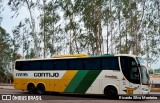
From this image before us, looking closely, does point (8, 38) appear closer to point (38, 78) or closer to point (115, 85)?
point (38, 78)

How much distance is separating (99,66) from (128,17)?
70.7 feet

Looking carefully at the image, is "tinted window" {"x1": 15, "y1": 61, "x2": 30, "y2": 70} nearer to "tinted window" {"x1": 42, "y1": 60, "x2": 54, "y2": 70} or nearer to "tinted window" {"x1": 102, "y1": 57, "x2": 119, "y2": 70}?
"tinted window" {"x1": 42, "y1": 60, "x2": 54, "y2": 70}

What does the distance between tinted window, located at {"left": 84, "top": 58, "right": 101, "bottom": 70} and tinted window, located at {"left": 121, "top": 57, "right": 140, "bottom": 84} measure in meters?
1.88

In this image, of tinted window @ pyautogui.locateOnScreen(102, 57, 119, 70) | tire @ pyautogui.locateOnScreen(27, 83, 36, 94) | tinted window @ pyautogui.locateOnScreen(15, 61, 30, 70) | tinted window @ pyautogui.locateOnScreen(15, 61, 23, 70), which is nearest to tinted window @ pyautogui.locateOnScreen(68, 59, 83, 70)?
tinted window @ pyautogui.locateOnScreen(102, 57, 119, 70)

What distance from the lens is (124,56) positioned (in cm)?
2314

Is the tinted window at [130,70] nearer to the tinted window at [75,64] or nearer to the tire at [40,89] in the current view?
the tinted window at [75,64]

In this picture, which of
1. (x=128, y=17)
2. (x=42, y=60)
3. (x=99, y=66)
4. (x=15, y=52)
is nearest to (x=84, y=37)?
(x=128, y=17)

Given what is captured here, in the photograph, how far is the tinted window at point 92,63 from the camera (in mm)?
24141

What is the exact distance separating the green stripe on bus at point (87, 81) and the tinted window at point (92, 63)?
1.09 feet

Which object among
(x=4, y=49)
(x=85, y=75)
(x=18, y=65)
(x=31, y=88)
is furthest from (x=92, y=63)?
(x=4, y=49)

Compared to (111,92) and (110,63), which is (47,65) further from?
(111,92)

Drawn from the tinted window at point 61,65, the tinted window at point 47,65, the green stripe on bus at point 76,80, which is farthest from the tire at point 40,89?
the green stripe on bus at point 76,80

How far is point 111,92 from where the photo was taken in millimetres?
23688

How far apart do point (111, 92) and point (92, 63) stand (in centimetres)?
235
